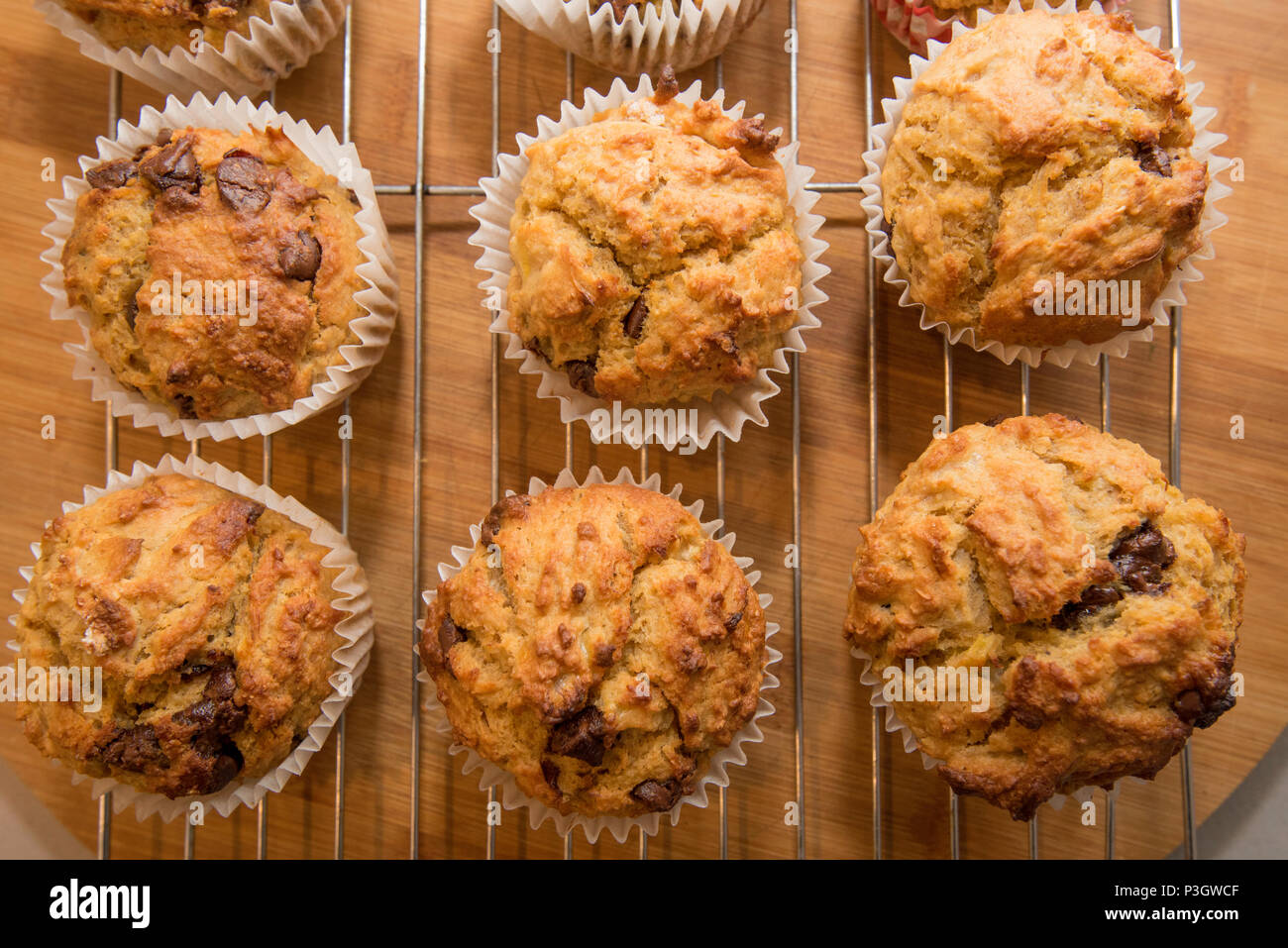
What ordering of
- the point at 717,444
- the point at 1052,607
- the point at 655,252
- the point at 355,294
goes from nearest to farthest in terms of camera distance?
the point at 1052,607
the point at 655,252
the point at 355,294
the point at 717,444

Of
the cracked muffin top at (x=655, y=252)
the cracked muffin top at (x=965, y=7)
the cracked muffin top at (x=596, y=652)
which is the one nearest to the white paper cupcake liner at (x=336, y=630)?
the cracked muffin top at (x=596, y=652)

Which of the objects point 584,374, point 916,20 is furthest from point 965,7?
point 584,374

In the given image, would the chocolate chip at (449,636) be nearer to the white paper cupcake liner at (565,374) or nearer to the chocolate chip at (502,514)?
the chocolate chip at (502,514)

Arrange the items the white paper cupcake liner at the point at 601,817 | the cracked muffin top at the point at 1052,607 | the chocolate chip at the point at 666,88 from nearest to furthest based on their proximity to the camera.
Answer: the cracked muffin top at the point at 1052,607 < the chocolate chip at the point at 666,88 < the white paper cupcake liner at the point at 601,817

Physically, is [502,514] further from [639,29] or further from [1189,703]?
[1189,703]

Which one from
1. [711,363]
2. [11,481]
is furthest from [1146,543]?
[11,481]

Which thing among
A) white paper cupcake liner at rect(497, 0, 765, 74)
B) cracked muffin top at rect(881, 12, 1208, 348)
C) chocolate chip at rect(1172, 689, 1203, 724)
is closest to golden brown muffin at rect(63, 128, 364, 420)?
white paper cupcake liner at rect(497, 0, 765, 74)

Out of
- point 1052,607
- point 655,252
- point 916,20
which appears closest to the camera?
point 1052,607
